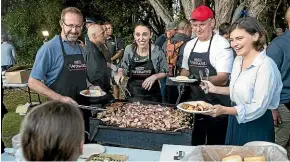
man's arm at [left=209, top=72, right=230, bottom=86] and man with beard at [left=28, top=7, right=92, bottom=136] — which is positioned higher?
man with beard at [left=28, top=7, right=92, bottom=136]

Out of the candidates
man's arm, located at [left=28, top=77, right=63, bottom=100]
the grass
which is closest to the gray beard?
man's arm, located at [left=28, top=77, right=63, bottom=100]

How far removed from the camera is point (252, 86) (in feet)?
7.70

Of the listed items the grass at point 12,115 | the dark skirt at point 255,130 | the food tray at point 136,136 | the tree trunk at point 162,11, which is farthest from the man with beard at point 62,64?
the tree trunk at point 162,11

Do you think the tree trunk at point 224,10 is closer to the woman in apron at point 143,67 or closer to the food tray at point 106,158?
the woman in apron at point 143,67

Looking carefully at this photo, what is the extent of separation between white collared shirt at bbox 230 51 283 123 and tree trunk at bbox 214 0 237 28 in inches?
255

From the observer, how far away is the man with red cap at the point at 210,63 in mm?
3248

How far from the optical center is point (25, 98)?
302 inches

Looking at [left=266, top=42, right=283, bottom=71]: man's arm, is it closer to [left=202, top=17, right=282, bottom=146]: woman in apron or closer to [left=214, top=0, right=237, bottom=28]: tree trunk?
[left=202, top=17, right=282, bottom=146]: woman in apron

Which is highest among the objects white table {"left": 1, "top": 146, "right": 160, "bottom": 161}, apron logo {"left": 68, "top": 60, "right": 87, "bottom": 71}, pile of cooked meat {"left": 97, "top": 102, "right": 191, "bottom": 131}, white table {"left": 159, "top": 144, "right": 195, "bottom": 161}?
apron logo {"left": 68, "top": 60, "right": 87, "bottom": 71}

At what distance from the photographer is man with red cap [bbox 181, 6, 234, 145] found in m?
3.25

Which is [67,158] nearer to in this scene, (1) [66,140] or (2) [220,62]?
(1) [66,140]

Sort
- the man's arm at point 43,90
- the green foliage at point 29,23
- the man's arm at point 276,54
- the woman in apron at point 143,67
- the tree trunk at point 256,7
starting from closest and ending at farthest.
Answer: the man's arm at point 43,90, the man's arm at point 276,54, the woman in apron at point 143,67, the tree trunk at point 256,7, the green foliage at point 29,23

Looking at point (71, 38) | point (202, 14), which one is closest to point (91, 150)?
point (71, 38)

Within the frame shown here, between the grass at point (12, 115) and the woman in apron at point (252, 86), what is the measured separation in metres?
3.19
